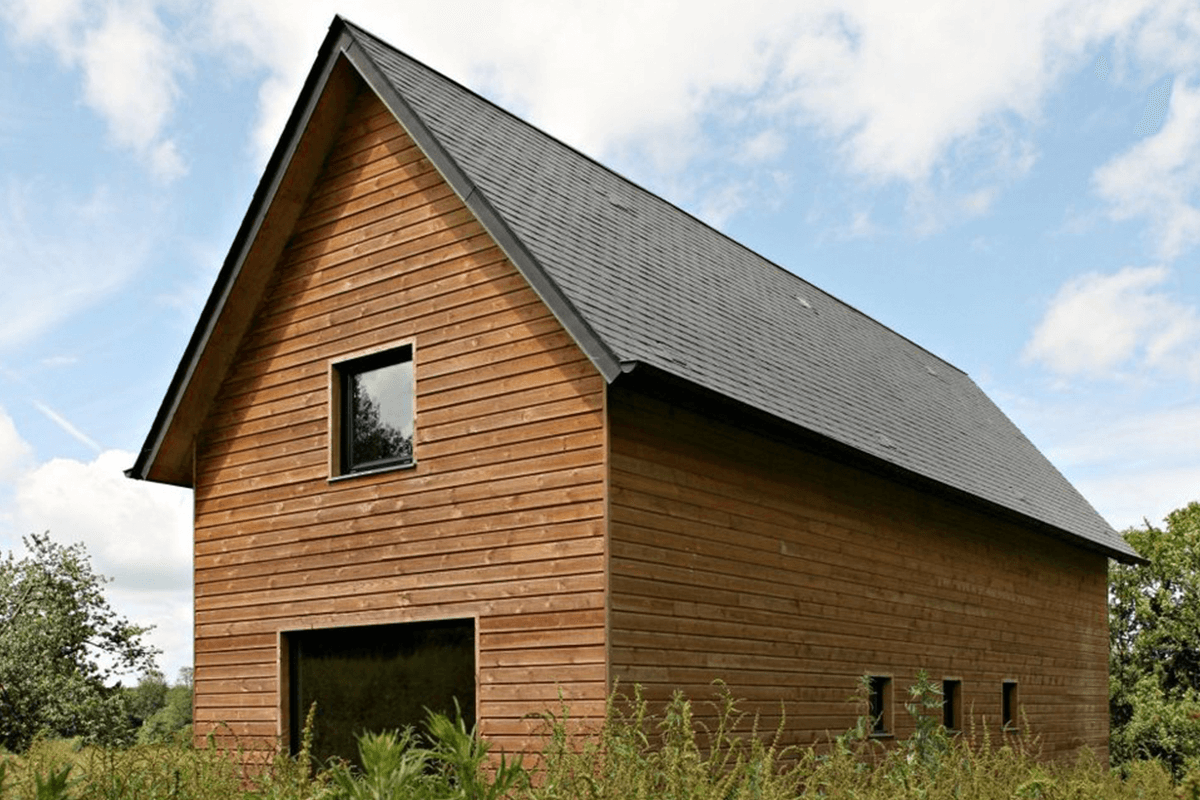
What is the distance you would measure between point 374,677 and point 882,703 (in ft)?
20.3

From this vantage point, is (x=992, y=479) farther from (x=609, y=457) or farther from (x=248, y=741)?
(x=248, y=741)

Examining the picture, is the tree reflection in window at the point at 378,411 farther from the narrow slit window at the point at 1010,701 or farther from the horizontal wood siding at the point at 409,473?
the narrow slit window at the point at 1010,701

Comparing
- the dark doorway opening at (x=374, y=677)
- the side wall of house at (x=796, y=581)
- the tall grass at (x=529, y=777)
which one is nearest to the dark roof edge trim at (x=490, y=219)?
the side wall of house at (x=796, y=581)

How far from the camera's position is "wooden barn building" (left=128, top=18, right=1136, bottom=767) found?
452 inches

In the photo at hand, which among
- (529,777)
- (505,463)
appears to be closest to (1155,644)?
(505,463)

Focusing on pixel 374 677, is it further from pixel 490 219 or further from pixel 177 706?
pixel 177 706

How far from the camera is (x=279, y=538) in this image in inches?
552

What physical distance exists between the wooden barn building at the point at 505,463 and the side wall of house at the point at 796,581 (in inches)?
1.5

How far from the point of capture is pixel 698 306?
14492mm

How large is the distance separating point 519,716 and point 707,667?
184 centimetres

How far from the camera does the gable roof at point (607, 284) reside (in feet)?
39.8

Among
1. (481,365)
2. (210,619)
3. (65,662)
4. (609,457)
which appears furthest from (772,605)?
(65,662)

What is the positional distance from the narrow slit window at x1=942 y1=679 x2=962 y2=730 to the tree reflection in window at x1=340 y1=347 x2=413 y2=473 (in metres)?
8.39

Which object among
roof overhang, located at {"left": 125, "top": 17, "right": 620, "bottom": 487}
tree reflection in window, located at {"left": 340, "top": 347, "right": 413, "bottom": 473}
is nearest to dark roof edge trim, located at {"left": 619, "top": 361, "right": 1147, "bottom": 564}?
roof overhang, located at {"left": 125, "top": 17, "right": 620, "bottom": 487}
